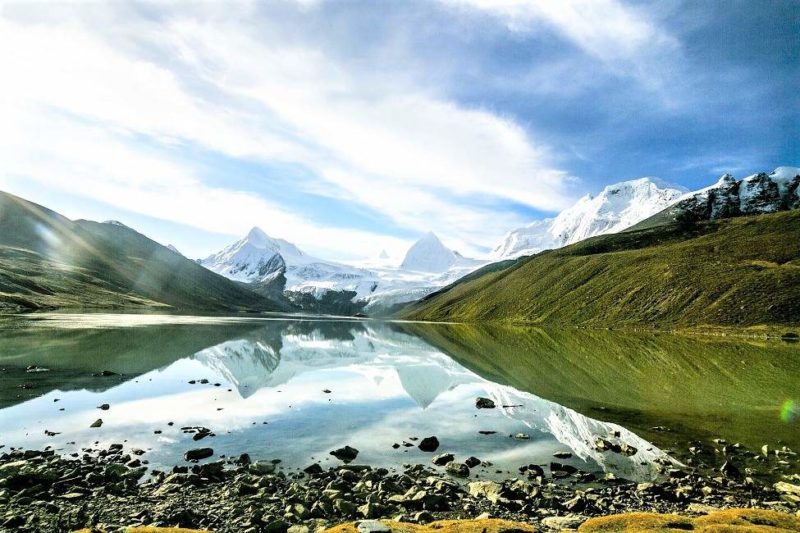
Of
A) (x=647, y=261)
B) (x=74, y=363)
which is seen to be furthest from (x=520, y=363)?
(x=647, y=261)

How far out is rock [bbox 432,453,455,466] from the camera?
2659 cm

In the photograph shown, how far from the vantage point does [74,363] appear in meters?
58.1

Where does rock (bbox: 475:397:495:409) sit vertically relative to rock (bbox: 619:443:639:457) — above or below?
below

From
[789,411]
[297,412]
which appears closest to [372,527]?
[297,412]

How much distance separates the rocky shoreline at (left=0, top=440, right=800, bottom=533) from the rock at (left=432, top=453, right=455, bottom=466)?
4.6 inches

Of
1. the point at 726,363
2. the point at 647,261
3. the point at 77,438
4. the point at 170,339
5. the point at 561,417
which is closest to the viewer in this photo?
the point at 77,438

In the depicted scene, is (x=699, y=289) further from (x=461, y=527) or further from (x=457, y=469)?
(x=461, y=527)

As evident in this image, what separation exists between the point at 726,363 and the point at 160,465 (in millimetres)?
75855

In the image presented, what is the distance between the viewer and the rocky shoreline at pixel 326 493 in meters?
18.5

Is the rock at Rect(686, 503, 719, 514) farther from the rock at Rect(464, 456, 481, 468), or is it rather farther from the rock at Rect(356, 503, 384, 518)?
the rock at Rect(356, 503, 384, 518)

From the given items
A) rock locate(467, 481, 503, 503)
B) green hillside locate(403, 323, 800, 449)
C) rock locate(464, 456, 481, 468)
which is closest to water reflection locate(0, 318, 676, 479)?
rock locate(464, 456, 481, 468)

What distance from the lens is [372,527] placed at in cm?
1567

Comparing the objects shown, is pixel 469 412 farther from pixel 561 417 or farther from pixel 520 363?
pixel 520 363

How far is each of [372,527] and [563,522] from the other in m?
7.83
